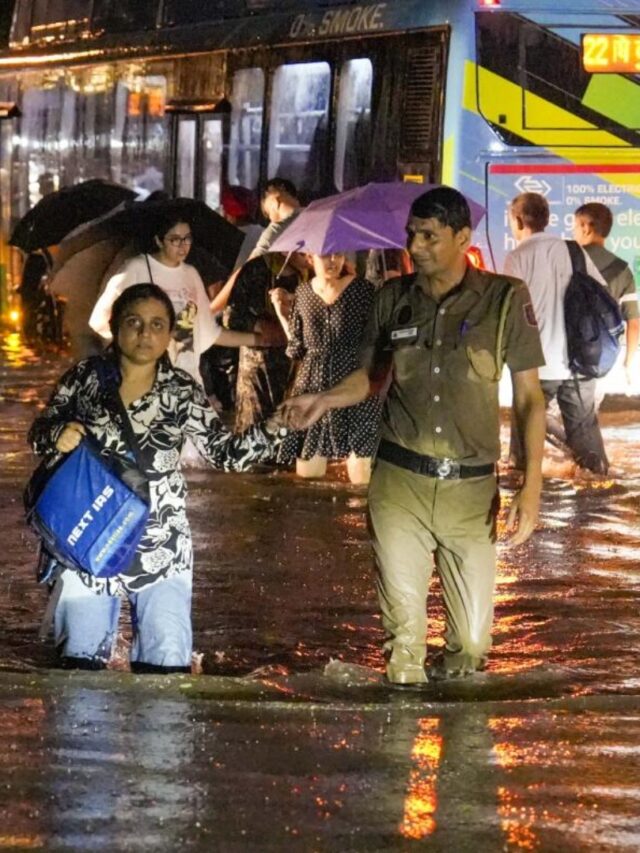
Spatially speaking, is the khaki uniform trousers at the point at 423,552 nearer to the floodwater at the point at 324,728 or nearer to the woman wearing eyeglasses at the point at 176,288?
the floodwater at the point at 324,728

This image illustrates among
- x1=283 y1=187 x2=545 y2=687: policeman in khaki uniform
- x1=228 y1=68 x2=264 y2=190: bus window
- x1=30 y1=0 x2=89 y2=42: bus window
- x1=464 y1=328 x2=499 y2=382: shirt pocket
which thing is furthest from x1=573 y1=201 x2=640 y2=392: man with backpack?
x1=30 y1=0 x2=89 y2=42: bus window

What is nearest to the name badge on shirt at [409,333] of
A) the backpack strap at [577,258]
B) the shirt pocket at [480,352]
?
the shirt pocket at [480,352]

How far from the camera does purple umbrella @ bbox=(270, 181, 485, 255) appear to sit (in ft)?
40.0

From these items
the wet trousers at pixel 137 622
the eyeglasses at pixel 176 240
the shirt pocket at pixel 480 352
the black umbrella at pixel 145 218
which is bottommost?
the wet trousers at pixel 137 622

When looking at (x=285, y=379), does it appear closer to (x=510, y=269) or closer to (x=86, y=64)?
(x=510, y=269)

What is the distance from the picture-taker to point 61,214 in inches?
546

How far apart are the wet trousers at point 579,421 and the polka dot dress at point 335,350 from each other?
1.02 metres

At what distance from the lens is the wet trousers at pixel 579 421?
13000mm

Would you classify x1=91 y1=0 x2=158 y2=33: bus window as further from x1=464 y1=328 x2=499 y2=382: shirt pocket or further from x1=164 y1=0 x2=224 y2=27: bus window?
x1=464 y1=328 x2=499 y2=382: shirt pocket

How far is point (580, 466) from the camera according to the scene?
13.4 m

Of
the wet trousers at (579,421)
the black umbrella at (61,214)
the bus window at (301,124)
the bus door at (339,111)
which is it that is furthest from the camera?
the bus window at (301,124)

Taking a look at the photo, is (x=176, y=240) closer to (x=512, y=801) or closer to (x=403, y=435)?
(x=403, y=435)

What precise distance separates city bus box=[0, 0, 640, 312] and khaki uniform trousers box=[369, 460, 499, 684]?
7.75 m

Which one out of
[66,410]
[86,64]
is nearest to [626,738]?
[66,410]
